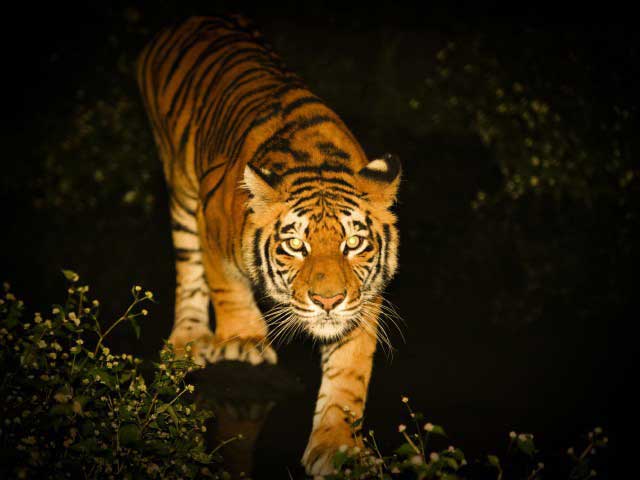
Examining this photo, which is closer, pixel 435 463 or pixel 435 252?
pixel 435 463

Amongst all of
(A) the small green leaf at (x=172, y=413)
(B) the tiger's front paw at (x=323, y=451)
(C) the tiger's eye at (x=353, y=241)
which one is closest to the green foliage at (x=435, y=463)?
(B) the tiger's front paw at (x=323, y=451)

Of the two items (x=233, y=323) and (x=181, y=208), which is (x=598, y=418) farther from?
(x=181, y=208)

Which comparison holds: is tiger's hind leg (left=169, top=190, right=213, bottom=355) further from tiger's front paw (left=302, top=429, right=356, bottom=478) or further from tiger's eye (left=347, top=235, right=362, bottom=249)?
tiger's eye (left=347, top=235, right=362, bottom=249)

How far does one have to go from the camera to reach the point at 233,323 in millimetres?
3941

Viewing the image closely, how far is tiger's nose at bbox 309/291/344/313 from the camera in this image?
10.2ft

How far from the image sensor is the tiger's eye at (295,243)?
10.7 feet

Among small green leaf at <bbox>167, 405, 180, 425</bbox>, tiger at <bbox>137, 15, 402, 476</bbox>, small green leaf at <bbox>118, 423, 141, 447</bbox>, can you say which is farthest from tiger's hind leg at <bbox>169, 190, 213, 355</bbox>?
small green leaf at <bbox>118, 423, 141, 447</bbox>

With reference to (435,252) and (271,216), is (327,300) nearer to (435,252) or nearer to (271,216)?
(271,216)

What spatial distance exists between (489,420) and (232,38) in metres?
2.49

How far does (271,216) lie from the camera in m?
3.42

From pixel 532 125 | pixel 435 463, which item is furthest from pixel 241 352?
pixel 532 125

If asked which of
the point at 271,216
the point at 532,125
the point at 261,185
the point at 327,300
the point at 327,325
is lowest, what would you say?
the point at 327,325

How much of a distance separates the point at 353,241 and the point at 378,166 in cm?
35

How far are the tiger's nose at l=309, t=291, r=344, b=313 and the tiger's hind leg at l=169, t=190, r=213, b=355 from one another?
47.1 inches
